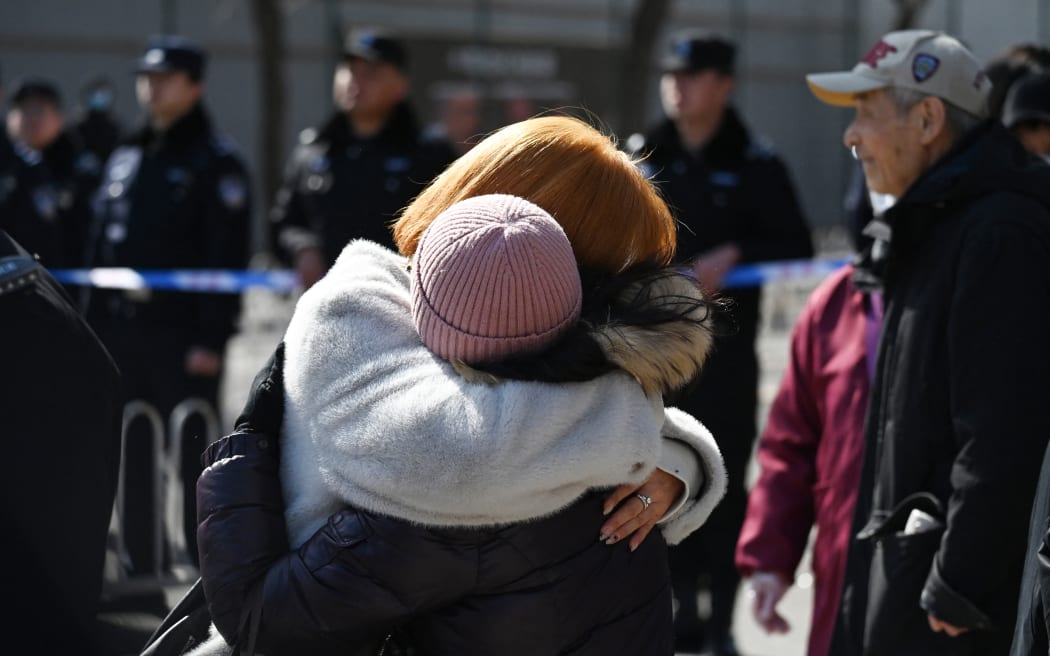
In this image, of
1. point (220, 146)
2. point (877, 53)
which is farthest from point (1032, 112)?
point (220, 146)

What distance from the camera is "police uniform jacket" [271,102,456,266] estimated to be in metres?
6.38

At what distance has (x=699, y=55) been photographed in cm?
593

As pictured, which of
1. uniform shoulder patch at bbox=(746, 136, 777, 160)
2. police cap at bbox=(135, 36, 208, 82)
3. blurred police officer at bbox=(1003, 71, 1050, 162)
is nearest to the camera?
blurred police officer at bbox=(1003, 71, 1050, 162)

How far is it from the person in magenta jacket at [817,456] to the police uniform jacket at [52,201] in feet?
10.2

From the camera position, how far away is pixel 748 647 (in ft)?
17.7

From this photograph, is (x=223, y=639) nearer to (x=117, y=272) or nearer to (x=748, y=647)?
(x=748, y=647)

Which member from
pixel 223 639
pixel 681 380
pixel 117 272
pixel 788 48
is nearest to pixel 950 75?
pixel 681 380

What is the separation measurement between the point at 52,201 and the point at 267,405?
19.4 ft

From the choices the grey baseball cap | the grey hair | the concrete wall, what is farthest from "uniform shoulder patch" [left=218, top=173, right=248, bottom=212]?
Answer: the concrete wall

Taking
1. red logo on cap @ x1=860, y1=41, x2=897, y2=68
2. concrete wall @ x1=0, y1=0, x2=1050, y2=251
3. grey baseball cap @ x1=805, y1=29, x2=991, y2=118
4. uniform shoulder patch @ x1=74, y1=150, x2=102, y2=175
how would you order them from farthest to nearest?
concrete wall @ x1=0, y1=0, x2=1050, y2=251 < uniform shoulder patch @ x1=74, y1=150, x2=102, y2=175 < red logo on cap @ x1=860, y1=41, x2=897, y2=68 < grey baseball cap @ x1=805, y1=29, x2=991, y2=118

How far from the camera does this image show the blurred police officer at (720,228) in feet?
18.0

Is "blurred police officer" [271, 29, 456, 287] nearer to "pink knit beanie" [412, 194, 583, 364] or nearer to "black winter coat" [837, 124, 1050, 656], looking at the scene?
"black winter coat" [837, 124, 1050, 656]

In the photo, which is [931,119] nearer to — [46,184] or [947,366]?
[947,366]

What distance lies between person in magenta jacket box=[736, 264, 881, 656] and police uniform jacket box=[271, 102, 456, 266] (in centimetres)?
286
